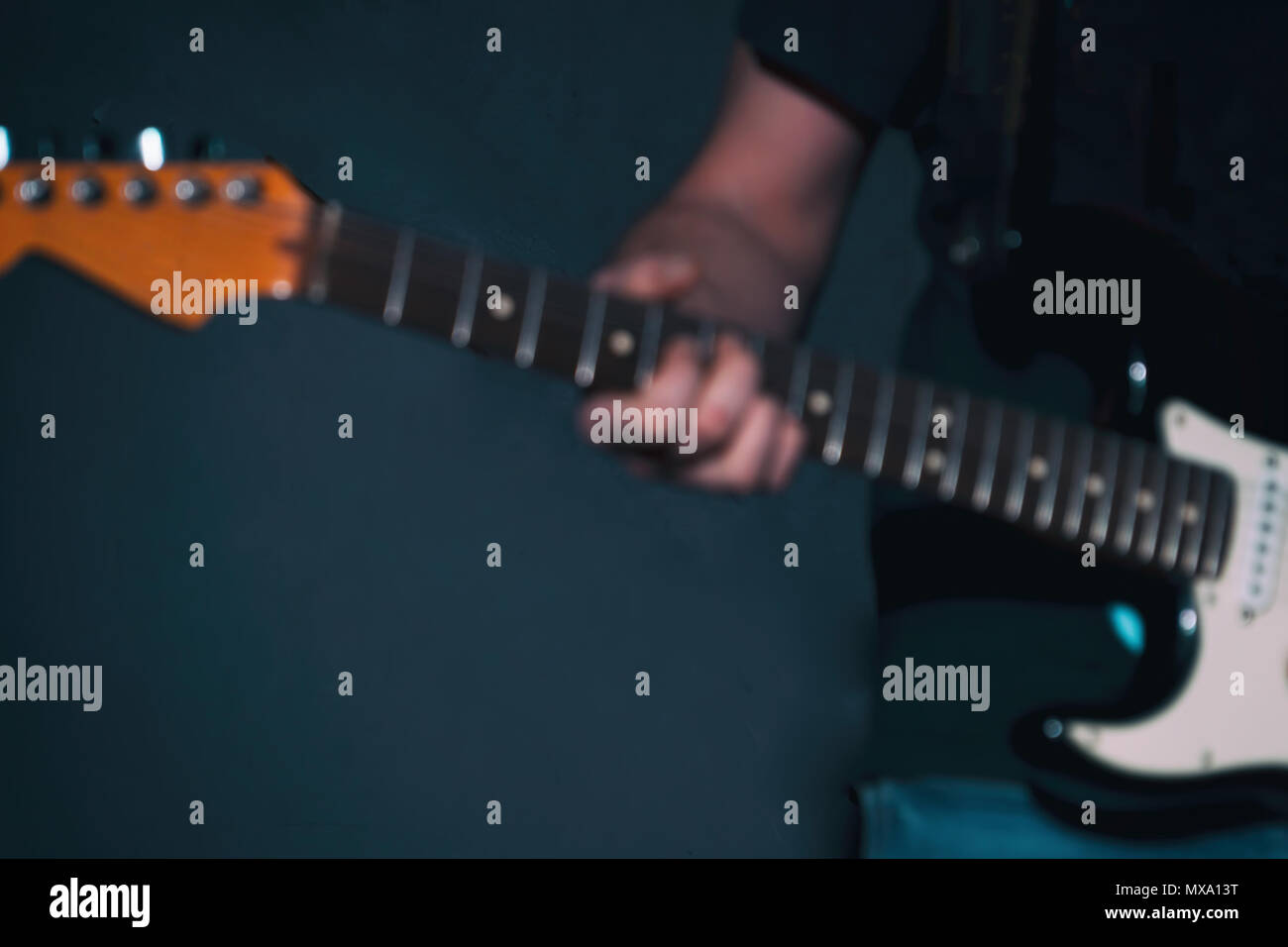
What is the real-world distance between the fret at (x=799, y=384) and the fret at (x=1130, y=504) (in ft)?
0.83

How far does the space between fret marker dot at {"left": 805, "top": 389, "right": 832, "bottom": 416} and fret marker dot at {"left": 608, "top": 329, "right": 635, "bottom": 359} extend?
12 cm

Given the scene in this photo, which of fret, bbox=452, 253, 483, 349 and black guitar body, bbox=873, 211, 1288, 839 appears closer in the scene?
fret, bbox=452, 253, 483, 349

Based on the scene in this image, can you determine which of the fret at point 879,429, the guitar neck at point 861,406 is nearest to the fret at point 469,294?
the guitar neck at point 861,406

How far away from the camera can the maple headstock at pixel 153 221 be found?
1.66ft

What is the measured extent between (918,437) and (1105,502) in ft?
0.50

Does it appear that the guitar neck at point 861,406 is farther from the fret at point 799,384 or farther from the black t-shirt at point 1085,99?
the black t-shirt at point 1085,99

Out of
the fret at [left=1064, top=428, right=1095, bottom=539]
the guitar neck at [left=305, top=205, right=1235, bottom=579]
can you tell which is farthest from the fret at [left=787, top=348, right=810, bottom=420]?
the fret at [left=1064, top=428, right=1095, bottom=539]

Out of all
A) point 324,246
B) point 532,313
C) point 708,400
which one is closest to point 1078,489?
point 708,400

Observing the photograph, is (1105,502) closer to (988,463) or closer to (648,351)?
(988,463)

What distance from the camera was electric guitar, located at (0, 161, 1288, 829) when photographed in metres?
0.51

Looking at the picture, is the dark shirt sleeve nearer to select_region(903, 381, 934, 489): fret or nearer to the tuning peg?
select_region(903, 381, 934, 489): fret
